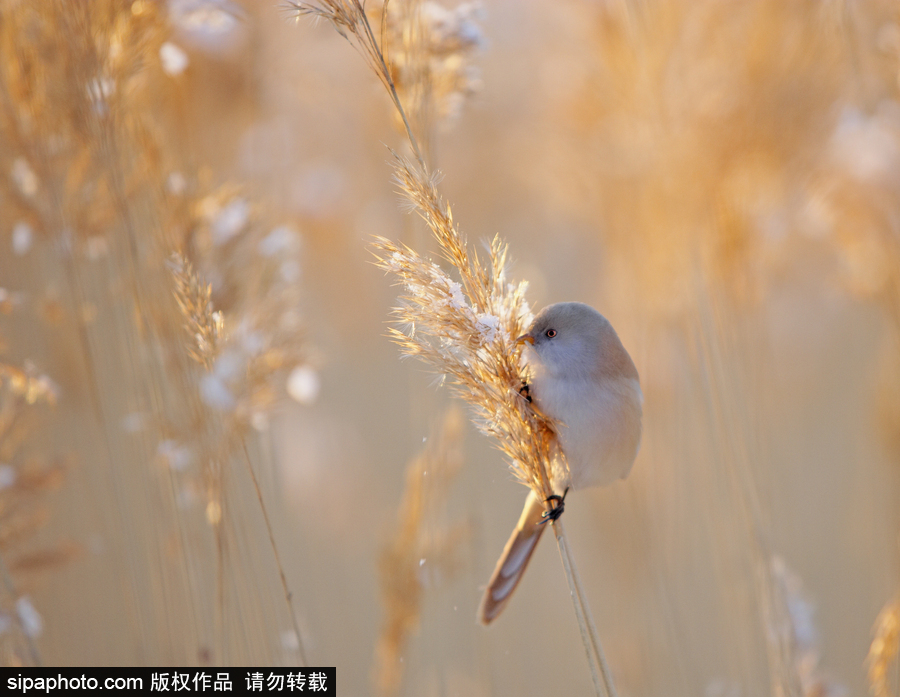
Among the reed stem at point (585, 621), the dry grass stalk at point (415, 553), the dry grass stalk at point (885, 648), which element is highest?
the dry grass stalk at point (415, 553)

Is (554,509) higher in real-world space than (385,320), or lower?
lower

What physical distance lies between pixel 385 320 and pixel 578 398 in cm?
68

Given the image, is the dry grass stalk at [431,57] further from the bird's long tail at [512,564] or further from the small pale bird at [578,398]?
the bird's long tail at [512,564]

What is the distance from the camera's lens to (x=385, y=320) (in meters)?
1.79

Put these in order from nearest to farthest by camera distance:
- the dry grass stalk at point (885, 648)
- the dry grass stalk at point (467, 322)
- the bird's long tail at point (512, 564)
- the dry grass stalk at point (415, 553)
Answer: the dry grass stalk at point (467, 322) → the dry grass stalk at point (885, 648) → the bird's long tail at point (512, 564) → the dry grass stalk at point (415, 553)

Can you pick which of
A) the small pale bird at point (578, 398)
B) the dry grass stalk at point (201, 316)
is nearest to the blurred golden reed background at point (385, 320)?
the dry grass stalk at point (201, 316)

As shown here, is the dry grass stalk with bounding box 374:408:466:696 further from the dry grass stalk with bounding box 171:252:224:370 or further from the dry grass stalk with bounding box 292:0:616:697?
the dry grass stalk with bounding box 171:252:224:370

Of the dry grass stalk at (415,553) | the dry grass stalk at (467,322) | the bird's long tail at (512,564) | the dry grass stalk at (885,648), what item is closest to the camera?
the dry grass stalk at (467,322)

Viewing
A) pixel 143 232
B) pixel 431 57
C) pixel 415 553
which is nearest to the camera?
pixel 431 57

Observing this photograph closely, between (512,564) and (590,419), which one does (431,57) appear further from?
(512,564)

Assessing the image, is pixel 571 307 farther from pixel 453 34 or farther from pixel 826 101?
pixel 826 101

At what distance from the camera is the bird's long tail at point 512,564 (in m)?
1.40

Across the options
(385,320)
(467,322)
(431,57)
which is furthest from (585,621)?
(431,57)

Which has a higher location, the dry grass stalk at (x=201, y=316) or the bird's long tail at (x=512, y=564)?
the dry grass stalk at (x=201, y=316)
